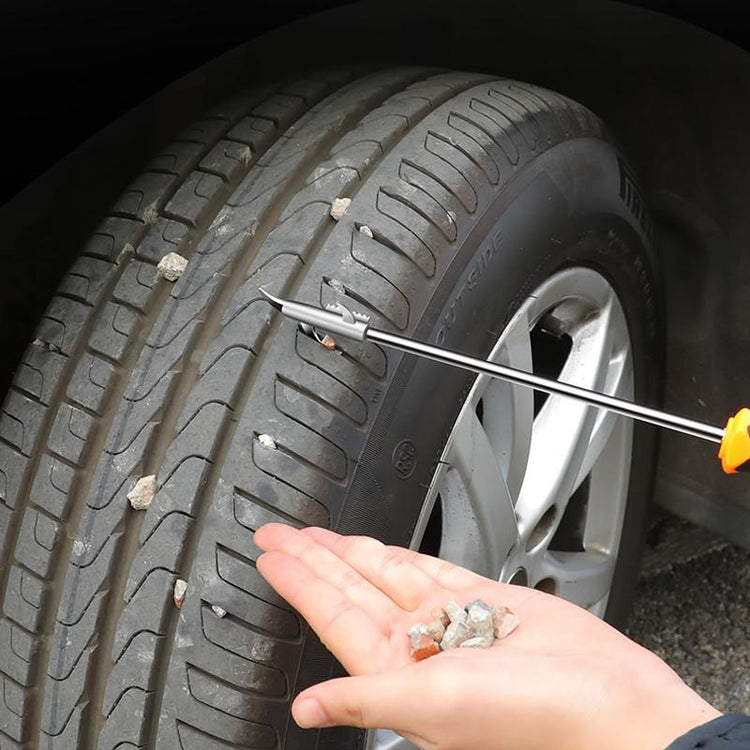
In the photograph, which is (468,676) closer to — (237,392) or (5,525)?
(237,392)

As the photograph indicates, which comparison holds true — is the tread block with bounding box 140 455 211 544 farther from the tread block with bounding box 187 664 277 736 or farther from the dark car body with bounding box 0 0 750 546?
the dark car body with bounding box 0 0 750 546

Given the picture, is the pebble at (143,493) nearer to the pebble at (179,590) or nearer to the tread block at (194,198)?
the pebble at (179,590)

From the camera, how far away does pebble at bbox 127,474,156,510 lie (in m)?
1.13

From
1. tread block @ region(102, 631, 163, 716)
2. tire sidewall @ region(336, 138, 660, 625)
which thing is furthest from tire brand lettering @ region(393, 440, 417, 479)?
tread block @ region(102, 631, 163, 716)

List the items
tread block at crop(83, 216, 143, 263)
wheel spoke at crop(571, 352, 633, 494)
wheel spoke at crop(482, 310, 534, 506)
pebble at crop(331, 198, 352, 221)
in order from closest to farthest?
pebble at crop(331, 198, 352, 221), tread block at crop(83, 216, 143, 263), wheel spoke at crop(482, 310, 534, 506), wheel spoke at crop(571, 352, 633, 494)

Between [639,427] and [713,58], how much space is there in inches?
25.3

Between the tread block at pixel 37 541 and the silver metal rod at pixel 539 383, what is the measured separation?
1.47ft

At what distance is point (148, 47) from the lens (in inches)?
57.5

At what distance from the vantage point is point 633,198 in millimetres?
1587

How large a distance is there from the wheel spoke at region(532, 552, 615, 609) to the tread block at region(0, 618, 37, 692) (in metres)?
0.76

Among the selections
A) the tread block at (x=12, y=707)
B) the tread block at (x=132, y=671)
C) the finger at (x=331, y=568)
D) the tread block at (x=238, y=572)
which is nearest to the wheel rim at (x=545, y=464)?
the finger at (x=331, y=568)

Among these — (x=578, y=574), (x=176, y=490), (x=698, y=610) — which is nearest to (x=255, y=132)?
(x=176, y=490)

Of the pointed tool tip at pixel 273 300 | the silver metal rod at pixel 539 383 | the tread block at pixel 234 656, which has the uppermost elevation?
the pointed tool tip at pixel 273 300

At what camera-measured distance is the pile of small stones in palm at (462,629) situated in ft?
3.44
